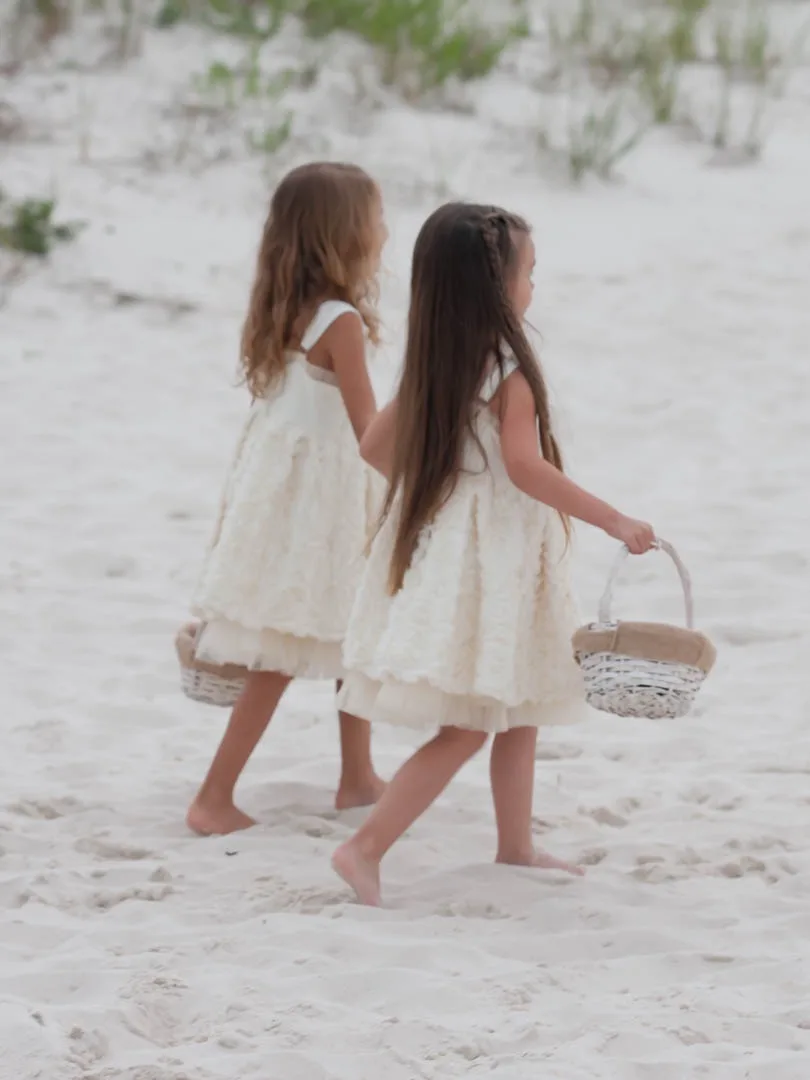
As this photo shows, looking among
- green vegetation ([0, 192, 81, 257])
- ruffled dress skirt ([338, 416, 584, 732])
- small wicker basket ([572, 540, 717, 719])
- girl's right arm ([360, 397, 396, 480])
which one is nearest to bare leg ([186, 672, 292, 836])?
ruffled dress skirt ([338, 416, 584, 732])

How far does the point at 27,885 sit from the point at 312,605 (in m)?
0.77

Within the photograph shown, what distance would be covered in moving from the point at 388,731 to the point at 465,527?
4.54 ft

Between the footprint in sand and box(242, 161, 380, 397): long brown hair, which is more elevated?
box(242, 161, 380, 397): long brown hair

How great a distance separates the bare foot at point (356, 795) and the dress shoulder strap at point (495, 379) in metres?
1.06

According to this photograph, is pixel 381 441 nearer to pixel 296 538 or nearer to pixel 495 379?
pixel 495 379

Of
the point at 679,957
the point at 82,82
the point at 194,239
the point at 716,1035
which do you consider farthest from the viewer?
the point at 82,82

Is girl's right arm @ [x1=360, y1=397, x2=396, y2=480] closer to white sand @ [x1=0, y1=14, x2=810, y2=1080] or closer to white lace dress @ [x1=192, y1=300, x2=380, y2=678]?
white lace dress @ [x1=192, y1=300, x2=380, y2=678]

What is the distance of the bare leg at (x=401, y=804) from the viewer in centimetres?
336

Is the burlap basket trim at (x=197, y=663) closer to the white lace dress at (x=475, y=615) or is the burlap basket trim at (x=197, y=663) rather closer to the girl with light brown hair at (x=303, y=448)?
the girl with light brown hair at (x=303, y=448)

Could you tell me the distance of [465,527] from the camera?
10.8 ft

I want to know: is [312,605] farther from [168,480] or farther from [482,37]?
[482,37]

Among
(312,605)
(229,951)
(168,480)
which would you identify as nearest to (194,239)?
(168,480)

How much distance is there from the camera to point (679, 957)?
10.4 feet

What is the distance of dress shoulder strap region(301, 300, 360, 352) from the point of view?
11.9 ft
